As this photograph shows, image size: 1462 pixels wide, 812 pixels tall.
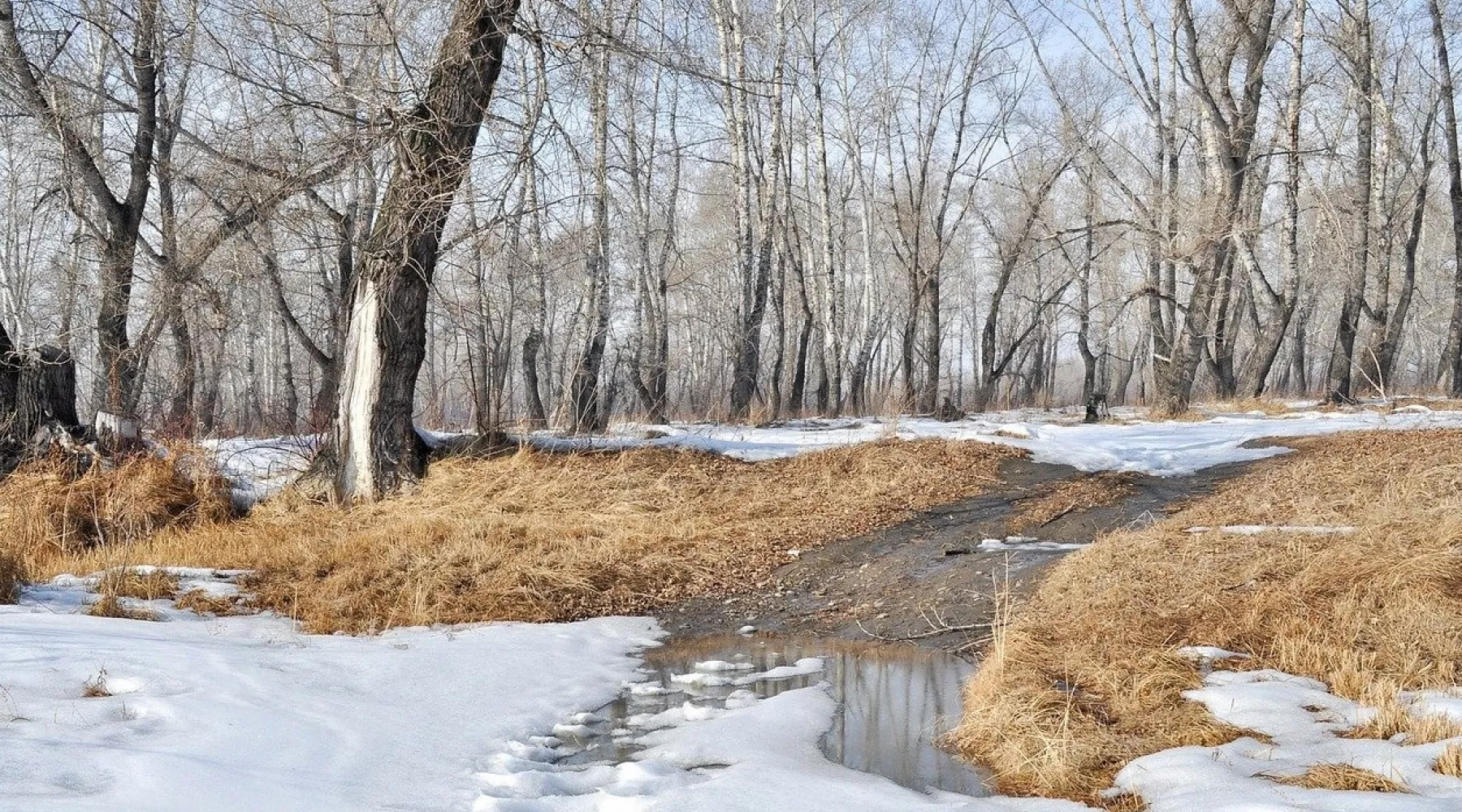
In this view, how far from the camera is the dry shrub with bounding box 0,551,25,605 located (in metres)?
5.30

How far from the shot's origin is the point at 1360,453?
805 cm

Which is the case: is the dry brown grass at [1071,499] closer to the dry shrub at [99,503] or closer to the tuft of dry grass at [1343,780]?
the tuft of dry grass at [1343,780]

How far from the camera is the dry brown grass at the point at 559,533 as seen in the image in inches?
239

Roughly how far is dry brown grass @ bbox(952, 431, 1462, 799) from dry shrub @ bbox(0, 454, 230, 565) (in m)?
6.25

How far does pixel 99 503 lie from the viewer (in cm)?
798

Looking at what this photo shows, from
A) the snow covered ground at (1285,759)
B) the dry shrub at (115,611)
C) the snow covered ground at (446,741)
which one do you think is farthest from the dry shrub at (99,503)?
the snow covered ground at (1285,759)

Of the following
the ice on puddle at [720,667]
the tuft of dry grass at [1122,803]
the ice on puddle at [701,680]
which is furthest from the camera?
the ice on puddle at [720,667]

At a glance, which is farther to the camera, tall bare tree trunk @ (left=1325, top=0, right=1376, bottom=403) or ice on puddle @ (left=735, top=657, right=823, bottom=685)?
tall bare tree trunk @ (left=1325, top=0, right=1376, bottom=403)

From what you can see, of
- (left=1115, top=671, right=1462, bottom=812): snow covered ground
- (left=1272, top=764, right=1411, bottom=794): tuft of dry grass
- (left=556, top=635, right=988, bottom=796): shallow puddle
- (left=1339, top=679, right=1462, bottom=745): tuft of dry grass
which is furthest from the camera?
(left=556, top=635, right=988, bottom=796): shallow puddle

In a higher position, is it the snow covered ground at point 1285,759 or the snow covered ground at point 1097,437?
the snow covered ground at point 1097,437

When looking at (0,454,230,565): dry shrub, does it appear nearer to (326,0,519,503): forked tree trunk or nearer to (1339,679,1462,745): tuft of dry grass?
(326,0,519,503): forked tree trunk

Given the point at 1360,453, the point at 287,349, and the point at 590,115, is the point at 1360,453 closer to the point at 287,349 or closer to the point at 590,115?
the point at 590,115

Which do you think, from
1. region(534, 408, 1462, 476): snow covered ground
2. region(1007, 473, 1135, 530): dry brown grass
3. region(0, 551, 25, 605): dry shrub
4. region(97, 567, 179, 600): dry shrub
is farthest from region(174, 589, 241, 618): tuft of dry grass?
region(1007, 473, 1135, 530): dry brown grass

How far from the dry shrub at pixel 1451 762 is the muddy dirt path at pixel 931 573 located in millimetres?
2161
